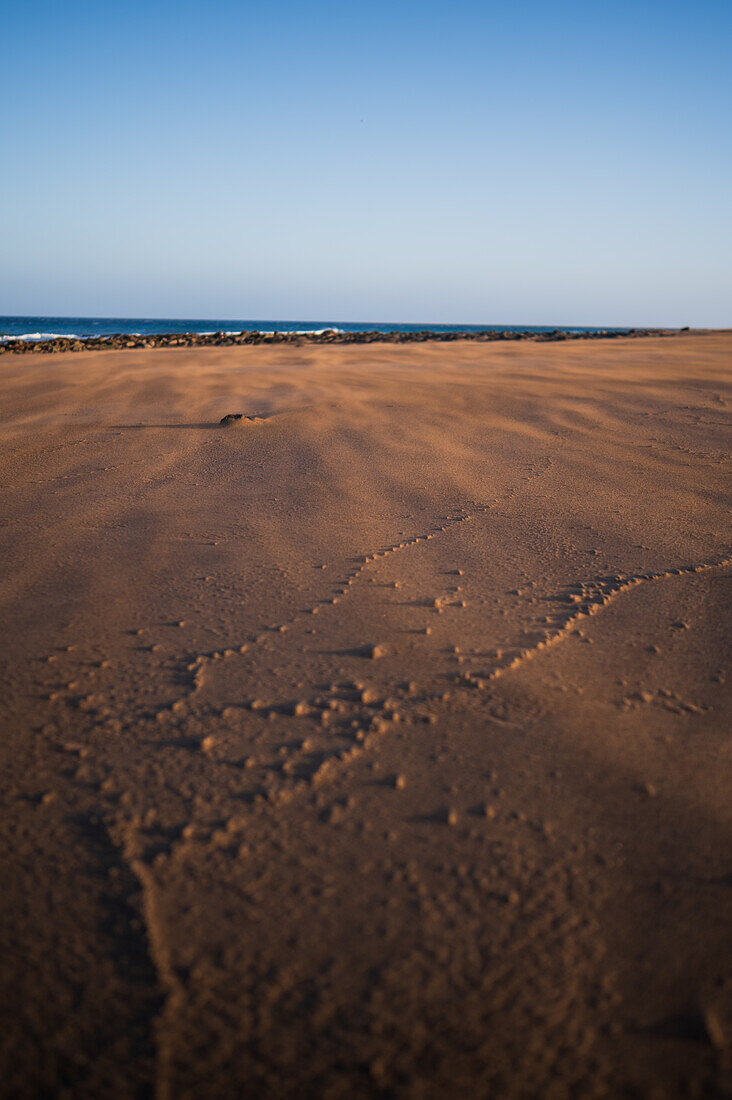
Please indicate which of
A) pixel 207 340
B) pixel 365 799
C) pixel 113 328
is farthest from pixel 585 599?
pixel 113 328

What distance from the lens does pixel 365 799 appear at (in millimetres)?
1016

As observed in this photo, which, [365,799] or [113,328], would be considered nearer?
[365,799]

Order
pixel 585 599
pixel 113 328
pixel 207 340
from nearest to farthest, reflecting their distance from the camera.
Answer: pixel 585 599 → pixel 207 340 → pixel 113 328

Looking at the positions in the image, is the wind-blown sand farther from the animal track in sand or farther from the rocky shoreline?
the rocky shoreline

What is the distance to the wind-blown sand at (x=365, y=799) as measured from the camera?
0.70 metres


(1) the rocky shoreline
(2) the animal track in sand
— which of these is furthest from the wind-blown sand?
(1) the rocky shoreline

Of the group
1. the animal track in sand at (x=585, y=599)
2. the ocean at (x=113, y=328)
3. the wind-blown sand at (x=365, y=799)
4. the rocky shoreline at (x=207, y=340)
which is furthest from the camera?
the ocean at (x=113, y=328)

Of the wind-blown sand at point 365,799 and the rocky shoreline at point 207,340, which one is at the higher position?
the rocky shoreline at point 207,340

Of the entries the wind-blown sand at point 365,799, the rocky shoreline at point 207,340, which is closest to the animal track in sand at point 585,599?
the wind-blown sand at point 365,799

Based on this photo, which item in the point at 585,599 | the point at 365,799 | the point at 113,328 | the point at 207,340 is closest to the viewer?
the point at 365,799

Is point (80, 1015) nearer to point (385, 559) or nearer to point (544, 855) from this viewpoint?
point (544, 855)

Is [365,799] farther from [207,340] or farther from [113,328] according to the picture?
[113,328]

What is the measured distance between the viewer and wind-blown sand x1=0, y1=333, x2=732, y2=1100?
0.70 metres

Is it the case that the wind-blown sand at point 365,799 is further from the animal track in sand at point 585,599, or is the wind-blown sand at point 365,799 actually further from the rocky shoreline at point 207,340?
the rocky shoreline at point 207,340
